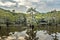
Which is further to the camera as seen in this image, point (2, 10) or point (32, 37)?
point (2, 10)

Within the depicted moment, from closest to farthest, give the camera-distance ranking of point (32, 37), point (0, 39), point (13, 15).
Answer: point (32, 37) → point (0, 39) → point (13, 15)

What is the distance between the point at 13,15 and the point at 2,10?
79.8 feet

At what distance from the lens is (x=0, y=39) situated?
34.2 m

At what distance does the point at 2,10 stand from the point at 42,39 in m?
104

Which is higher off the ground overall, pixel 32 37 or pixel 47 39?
pixel 32 37

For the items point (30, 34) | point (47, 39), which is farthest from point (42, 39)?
point (30, 34)

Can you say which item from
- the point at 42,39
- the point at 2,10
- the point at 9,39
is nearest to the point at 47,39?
the point at 42,39

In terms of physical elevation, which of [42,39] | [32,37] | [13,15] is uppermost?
[32,37]

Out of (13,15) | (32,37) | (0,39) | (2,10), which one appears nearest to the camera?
(32,37)

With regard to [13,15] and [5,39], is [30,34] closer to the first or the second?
[5,39]

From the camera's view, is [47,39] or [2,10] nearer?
[47,39]

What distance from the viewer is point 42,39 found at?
1403 inches

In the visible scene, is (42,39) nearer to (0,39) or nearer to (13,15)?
(0,39)

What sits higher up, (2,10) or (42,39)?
(42,39)
